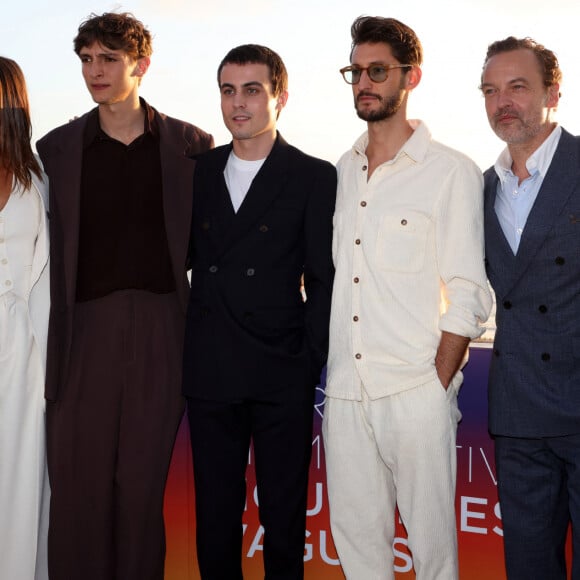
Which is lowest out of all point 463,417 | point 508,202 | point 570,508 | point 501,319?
point 570,508

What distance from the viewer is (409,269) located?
2918 millimetres

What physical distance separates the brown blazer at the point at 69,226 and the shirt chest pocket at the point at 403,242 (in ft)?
2.45

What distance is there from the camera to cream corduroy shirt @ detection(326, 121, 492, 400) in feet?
9.36

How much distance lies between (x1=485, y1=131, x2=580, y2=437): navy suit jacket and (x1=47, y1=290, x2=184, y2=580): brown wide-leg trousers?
1232 millimetres

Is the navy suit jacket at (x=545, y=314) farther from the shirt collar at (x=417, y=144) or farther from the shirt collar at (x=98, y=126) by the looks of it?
the shirt collar at (x=98, y=126)

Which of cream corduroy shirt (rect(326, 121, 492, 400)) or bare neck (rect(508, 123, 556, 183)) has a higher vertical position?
bare neck (rect(508, 123, 556, 183))

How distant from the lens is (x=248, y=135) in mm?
3164

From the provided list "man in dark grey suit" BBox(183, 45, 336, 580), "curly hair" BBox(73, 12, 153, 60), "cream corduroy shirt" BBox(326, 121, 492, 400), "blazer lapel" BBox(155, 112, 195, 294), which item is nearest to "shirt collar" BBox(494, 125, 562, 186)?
"cream corduroy shirt" BBox(326, 121, 492, 400)

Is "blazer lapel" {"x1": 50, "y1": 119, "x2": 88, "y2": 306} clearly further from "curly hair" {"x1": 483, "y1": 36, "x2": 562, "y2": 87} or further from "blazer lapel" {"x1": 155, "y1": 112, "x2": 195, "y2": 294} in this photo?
"curly hair" {"x1": 483, "y1": 36, "x2": 562, "y2": 87}

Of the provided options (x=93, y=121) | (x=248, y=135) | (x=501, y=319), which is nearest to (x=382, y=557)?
(x=501, y=319)

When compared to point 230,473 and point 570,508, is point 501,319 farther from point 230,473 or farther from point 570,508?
point 230,473

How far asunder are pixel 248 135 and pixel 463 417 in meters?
1.34

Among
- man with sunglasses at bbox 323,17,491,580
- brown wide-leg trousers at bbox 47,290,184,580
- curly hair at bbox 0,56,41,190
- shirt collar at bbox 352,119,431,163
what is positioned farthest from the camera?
brown wide-leg trousers at bbox 47,290,184,580

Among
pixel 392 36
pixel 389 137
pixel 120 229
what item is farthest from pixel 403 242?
pixel 120 229
